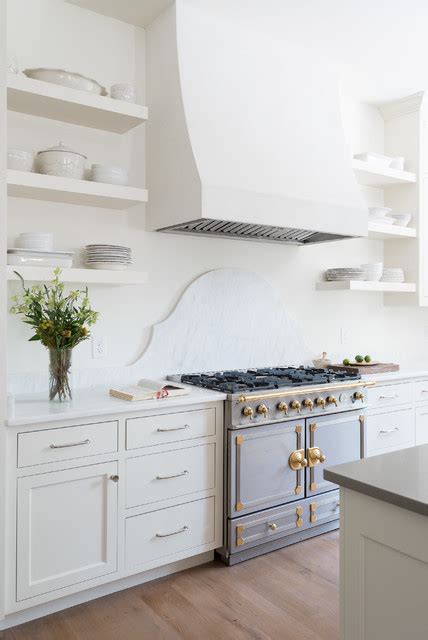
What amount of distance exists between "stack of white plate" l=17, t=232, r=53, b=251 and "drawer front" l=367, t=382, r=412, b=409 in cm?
209

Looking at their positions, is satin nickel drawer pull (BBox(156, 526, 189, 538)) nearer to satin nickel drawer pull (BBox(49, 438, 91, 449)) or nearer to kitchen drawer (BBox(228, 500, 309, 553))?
kitchen drawer (BBox(228, 500, 309, 553))

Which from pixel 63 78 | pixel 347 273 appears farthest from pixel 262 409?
pixel 63 78

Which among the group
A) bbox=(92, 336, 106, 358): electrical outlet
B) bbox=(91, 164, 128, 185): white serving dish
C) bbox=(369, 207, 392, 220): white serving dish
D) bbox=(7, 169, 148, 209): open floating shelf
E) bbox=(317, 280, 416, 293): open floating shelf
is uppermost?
bbox=(369, 207, 392, 220): white serving dish

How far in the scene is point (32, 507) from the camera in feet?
6.97

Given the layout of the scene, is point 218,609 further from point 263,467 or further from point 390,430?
point 390,430

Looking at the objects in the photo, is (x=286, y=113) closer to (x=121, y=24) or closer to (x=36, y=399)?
(x=121, y=24)

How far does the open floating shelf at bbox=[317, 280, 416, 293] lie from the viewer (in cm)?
372

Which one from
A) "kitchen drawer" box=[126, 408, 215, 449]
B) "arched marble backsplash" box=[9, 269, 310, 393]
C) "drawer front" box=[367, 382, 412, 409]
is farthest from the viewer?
"drawer front" box=[367, 382, 412, 409]

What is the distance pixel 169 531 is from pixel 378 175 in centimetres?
284

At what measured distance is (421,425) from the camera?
12.1ft

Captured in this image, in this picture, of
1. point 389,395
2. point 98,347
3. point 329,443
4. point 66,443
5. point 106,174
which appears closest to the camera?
point 66,443

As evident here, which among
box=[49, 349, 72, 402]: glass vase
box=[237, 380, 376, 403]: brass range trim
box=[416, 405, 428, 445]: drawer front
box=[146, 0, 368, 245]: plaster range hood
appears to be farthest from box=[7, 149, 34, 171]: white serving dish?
box=[416, 405, 428, 445]: drawer front

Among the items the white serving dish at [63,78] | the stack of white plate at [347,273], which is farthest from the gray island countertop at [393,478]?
the stack of white plate at [347,273]

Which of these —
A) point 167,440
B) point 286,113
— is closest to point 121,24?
point 286,113
